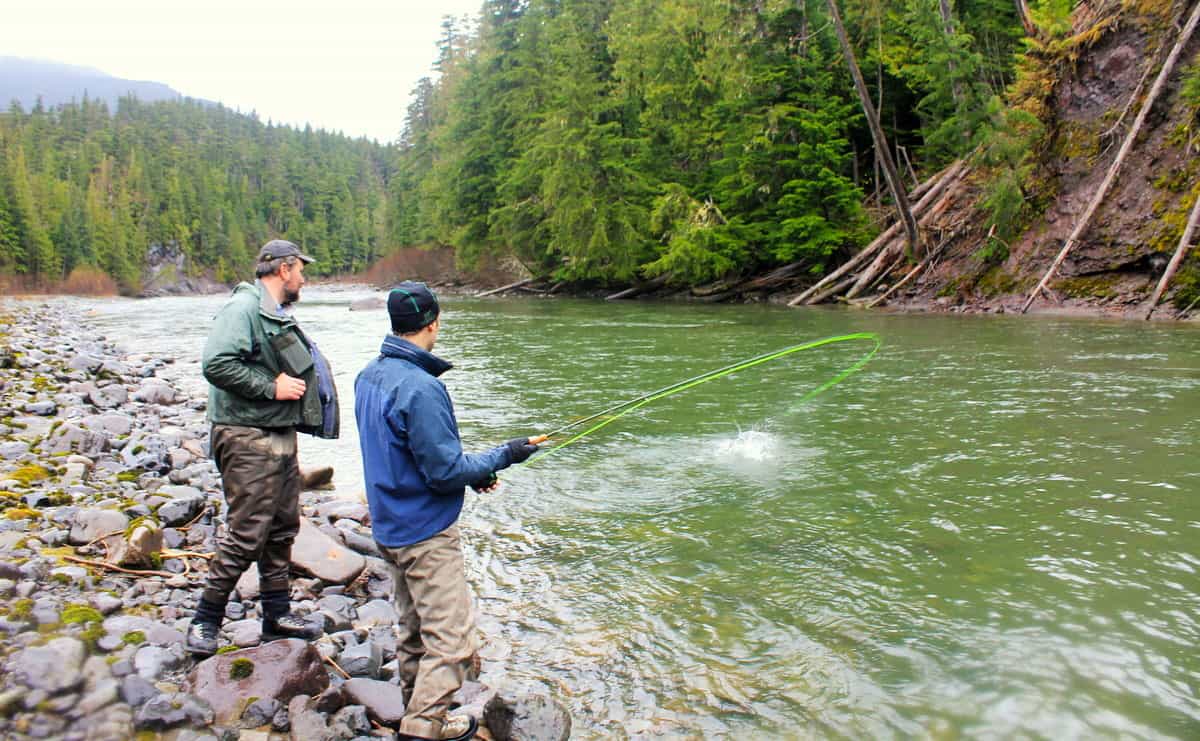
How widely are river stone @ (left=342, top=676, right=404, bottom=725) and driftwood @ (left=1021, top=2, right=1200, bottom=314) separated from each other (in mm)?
18652

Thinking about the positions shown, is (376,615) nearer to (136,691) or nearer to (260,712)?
(260,712)

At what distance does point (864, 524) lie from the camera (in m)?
5.60

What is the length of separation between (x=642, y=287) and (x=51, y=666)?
31.8m

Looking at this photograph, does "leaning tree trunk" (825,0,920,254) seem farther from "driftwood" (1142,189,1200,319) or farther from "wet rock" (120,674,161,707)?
"wet rock" (120,674,161,707)

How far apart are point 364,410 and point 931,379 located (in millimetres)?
9482

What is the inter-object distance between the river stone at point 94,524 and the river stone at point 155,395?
7355mm

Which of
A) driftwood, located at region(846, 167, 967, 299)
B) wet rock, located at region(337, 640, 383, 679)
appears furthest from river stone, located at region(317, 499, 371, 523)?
driftwood, located at region(846, 167, 967, 299)

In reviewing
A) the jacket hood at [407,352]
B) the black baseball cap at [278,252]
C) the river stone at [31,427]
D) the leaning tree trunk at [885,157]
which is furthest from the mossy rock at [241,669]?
the leaning tree trunk at [885,157]

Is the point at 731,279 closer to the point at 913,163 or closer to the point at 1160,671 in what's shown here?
the point at 913,163

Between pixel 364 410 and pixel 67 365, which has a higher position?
pixel 364 410

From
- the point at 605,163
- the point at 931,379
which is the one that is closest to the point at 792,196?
the point at 605,163

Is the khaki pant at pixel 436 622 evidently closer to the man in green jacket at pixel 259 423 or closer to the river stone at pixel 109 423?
the man in green jacket at pixel 259 423

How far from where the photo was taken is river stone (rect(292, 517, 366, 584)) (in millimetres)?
4977

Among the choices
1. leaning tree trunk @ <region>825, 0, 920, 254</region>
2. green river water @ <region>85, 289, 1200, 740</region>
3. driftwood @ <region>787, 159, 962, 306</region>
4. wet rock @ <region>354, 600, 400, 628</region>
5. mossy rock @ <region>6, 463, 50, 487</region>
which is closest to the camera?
green river water @ <region>85, 289, 1200, 740</region>
